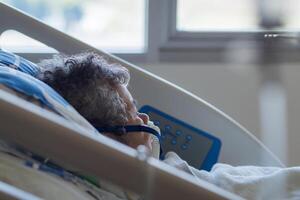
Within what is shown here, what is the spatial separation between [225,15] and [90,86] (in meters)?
0.97

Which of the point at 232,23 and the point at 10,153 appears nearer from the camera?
the point at 10,153

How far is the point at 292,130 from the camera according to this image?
1837 mm

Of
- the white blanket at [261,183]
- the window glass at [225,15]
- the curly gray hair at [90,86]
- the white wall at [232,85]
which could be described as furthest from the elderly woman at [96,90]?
the window glass at [225,15]

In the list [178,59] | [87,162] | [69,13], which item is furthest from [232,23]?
[87,162]

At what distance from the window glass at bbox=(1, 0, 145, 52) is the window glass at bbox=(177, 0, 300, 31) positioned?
0.49ft

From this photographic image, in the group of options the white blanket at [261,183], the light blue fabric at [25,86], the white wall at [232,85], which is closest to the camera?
the light blue fabric at [25,86]

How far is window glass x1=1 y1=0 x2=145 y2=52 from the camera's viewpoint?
1.87m

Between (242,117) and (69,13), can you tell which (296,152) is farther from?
(69,13)

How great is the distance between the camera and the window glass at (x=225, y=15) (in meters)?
1.89

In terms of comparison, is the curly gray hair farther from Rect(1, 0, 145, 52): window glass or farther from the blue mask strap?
Rect(1, 0, 145, 52): window glass

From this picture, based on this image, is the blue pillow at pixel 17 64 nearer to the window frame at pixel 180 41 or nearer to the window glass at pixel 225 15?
the window frame at pixel 180 41

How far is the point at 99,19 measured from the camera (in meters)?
1.89

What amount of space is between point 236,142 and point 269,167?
0.39ft

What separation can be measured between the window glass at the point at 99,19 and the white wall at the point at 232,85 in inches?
5.6
